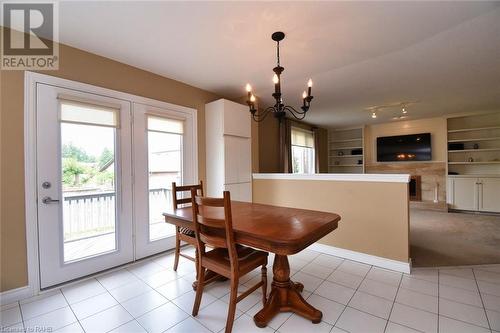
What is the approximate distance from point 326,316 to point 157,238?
2.23m

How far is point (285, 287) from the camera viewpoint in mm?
1784

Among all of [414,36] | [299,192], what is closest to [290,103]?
[299,192]

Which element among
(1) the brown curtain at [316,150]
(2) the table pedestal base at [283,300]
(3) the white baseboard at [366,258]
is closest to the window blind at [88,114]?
(2) the table pedestal base at [283,300]

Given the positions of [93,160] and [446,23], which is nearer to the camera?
[446,23]

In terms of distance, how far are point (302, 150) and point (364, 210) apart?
11.8 ft

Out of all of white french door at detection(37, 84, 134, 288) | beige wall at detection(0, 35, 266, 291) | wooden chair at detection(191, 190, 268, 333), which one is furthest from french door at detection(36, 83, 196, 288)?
wooden chair at detection(191, 190, 268, 333)

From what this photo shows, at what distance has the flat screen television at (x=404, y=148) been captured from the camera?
5727mm

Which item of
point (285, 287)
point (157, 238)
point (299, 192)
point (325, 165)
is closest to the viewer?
point (285, 287)

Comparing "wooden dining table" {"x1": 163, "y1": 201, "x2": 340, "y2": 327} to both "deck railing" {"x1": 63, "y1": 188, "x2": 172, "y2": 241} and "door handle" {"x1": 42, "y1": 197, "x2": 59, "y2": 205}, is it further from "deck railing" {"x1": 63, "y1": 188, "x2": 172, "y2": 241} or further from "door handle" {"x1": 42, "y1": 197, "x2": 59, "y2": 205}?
"door handle" {"x1": 42, "y1": 197, "x2": 59, "y2": 205}

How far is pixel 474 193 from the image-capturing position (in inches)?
199

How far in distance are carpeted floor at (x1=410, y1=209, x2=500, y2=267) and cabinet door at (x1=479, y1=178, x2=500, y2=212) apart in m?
0.36

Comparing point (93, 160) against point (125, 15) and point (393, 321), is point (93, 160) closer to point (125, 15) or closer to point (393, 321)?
point (125, 15)

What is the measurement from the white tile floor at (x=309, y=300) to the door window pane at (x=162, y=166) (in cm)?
65

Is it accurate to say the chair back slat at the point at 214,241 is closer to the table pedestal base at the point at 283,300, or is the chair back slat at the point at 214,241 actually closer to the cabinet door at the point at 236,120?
the table pedestal base at the point at 283,300
